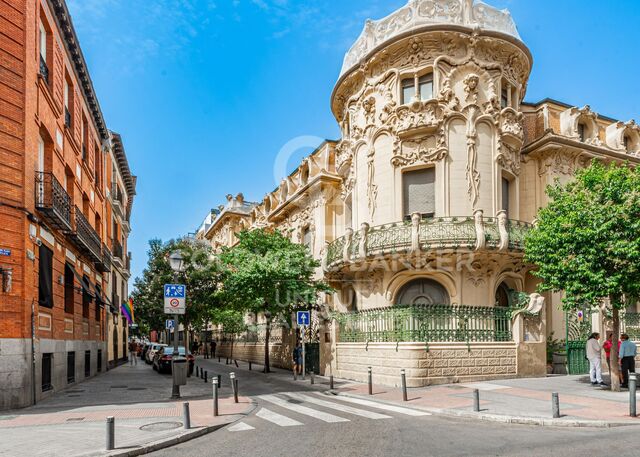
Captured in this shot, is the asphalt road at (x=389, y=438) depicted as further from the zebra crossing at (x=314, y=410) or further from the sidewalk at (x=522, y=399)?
the sidewalk at (x=522, y=399)

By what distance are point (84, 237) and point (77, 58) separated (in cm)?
729

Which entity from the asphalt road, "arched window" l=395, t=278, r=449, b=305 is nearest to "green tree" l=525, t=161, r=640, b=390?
the asphalt road

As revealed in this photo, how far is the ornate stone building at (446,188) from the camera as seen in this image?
18672 mm

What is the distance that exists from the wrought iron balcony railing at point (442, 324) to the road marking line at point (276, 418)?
6.50m

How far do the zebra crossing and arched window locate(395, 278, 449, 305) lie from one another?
7270 millimetres

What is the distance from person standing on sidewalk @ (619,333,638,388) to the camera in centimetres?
1554

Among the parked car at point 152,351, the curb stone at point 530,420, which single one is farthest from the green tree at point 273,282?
the curb stone at point 530,420

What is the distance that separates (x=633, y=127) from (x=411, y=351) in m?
18.1

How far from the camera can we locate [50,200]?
16.1m

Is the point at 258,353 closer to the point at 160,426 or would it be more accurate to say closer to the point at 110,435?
the point at 160,426

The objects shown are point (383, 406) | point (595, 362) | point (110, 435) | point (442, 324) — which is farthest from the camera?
point (442, 324)

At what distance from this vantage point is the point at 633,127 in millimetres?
26797

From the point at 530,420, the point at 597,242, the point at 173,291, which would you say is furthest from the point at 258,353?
the point at 530,420

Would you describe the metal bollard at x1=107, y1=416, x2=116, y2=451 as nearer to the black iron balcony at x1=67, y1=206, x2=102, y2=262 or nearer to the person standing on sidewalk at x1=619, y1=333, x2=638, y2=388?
the black iron balcony at x1=67, y1=206, x2=102, y2=262
